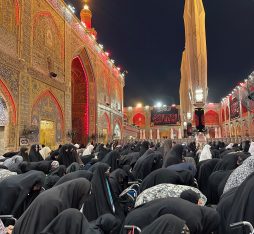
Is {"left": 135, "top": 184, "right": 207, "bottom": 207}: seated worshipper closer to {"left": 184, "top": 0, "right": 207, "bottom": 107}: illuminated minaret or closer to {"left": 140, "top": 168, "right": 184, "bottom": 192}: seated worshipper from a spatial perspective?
{"left": 140, "top": 168, "right": 184, "bottom": 192}: seated worshipper

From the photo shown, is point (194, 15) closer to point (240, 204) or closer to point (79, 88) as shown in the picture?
point (79, 88)

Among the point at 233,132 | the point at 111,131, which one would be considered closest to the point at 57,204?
the point at 111,131

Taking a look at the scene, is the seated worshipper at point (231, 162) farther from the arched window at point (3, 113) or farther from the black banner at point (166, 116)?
the black banner at point (166, 116)

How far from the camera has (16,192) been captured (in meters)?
2.47

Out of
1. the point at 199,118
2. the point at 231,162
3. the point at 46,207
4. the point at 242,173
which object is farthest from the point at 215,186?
the point at 199,118

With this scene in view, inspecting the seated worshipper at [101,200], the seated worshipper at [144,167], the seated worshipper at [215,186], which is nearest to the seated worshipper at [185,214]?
the seated worshipper at [101,200]

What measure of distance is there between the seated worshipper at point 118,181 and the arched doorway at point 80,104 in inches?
503

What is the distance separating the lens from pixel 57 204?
1784 mm

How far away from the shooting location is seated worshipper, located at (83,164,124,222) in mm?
2516

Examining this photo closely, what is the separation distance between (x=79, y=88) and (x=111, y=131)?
4.25 metres

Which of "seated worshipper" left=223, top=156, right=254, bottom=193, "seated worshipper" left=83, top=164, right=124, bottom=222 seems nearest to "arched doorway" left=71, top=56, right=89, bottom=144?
"seated worshipper" left=83, top=164, right=124, bottom=222

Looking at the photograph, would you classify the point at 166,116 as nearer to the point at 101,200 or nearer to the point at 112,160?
the point at 112,160

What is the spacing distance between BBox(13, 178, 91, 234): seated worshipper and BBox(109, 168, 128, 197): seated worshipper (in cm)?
101

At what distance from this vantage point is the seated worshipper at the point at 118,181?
3010 millimetres
